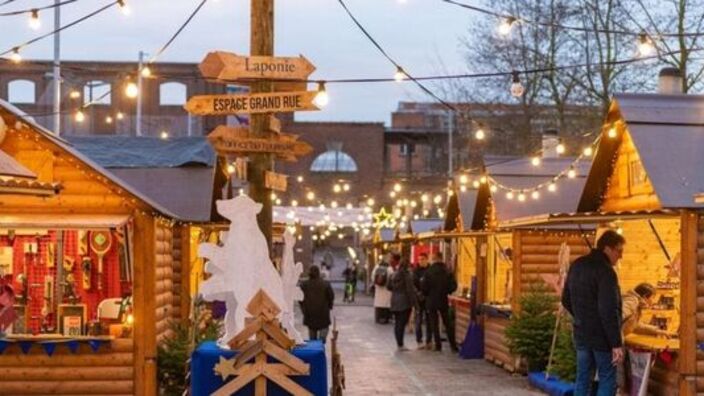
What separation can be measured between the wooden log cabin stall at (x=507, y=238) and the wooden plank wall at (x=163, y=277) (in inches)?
217

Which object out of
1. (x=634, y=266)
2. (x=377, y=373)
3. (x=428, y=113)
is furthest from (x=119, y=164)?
(x=428, y=113)

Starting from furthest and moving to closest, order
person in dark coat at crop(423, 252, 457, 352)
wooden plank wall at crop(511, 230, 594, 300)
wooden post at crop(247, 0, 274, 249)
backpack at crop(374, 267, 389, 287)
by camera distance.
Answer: backpack at crop(374, 267, 389, 287), person in dark coat at crop(423, 252, 457, 352), wooden plank wall at crop(511, 230, 594, 300), wooden post at crop(247, 0, 274, 249)

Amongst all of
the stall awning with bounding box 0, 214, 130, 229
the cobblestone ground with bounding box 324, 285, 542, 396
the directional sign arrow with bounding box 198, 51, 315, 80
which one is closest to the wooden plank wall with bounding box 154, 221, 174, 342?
the stall awning with bounding box 0, 214, 130, 229

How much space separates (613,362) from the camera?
10.6 m

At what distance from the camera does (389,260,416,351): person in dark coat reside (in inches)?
930

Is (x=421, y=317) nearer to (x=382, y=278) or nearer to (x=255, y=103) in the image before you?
(x=382, y=278)

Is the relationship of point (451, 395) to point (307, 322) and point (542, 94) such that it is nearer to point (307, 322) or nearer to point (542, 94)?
point (307, 322)

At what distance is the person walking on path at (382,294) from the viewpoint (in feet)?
97.8

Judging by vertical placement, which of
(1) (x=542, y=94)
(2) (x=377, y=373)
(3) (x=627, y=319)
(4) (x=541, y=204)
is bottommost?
(2) (x=377, y=373)

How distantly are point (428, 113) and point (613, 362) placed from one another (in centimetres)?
6453

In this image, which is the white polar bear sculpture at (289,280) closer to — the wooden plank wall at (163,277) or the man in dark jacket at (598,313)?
the man in dark jacket at (598,313)

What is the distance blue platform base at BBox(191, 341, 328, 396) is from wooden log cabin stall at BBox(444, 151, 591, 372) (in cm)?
1007

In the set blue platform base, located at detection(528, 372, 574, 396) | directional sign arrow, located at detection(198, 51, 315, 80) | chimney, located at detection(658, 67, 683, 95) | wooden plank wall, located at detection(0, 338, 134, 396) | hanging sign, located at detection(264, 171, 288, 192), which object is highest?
chimney, located at detection(658, 67, 683, 95)

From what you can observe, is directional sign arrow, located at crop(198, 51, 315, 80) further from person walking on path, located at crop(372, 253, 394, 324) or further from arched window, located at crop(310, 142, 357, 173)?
arched window, located at crop(310, 142, 357, 173)
